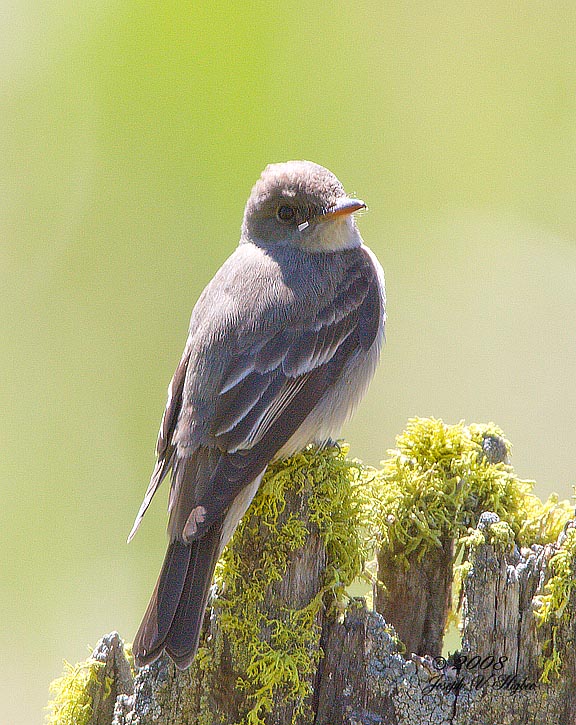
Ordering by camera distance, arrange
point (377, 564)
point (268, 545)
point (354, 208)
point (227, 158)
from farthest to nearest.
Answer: point (227, 158), point (354, 208), point (377, 564), point (268, 545)

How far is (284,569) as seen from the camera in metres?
3.97

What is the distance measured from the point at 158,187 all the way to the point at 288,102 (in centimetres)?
138

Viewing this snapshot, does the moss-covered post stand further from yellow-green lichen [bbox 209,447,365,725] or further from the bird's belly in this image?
the bird's belly

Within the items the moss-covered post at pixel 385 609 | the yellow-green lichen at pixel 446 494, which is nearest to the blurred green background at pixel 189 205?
the yellow-green lichen at pixel 446 494

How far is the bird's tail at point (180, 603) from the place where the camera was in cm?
383

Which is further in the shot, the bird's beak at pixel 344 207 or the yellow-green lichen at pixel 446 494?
the bird's beak at pixel 344 207

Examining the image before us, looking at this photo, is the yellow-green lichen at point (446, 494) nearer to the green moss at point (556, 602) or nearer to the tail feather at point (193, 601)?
the green moss at point (556, 602)

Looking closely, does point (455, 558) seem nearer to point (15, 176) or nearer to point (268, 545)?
point (268, 545)

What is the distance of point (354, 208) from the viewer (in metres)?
5.54

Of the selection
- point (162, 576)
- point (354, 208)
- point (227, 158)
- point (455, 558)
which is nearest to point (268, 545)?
point (162, 576)

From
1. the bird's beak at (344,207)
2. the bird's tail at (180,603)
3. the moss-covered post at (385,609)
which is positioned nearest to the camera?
the moss-covered post at (385,609)

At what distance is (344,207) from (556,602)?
276 cm

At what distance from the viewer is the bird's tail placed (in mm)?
3828

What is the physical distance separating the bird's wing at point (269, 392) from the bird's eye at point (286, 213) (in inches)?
21.4
